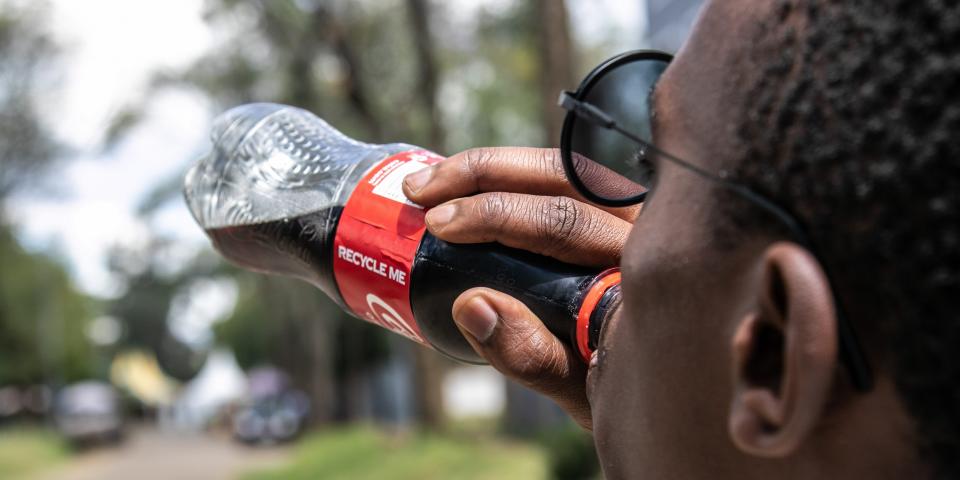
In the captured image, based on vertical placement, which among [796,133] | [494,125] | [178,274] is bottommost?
[178,274]

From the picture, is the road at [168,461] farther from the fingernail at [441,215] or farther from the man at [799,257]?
the man at [799,257]

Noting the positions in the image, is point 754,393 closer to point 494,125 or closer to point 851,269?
point 851,269

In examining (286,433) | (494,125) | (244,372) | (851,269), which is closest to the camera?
(851,269)

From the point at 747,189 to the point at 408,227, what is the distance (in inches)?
26.6

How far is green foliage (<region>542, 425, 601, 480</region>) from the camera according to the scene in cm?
977

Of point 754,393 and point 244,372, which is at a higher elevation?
point 754,393

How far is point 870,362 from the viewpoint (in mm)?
944

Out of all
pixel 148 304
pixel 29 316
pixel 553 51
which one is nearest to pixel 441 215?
pixel 553 51

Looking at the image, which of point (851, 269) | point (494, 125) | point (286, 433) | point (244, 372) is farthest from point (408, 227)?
point (244, 372)

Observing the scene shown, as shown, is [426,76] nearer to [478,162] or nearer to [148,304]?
[478,162]

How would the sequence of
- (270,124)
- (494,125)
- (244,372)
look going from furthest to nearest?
1. (244,372)
2. (494,125)
3. (270,124)

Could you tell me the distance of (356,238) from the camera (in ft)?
5.27

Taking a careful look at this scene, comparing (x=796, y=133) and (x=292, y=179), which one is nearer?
(x=796, y=133)

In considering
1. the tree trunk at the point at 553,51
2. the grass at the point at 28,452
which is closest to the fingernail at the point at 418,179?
the tree trunk at the point at 553,51
